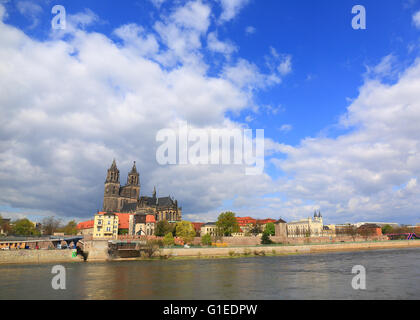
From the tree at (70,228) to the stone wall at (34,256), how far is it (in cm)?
7867

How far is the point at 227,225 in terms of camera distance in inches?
3839

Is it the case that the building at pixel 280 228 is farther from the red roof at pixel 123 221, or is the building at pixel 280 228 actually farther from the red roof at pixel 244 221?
the red roof at pixel 123 221

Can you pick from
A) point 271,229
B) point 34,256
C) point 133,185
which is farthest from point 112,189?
point 34,256

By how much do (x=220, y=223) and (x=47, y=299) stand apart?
78.5 meters

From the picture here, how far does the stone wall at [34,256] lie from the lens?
53.4 meters

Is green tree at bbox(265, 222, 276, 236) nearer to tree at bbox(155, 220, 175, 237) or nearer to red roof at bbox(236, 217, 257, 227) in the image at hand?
red roof at bbox(236, 217, 257, 227)

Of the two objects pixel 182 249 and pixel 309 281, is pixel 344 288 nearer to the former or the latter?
pixel 309 281

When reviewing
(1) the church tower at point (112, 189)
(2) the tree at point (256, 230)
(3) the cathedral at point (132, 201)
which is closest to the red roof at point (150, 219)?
(3) the cathedral at point (132, 201)

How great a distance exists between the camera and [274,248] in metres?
80.1

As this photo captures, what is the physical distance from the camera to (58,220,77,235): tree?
13307 centimetres

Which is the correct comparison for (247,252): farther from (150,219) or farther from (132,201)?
(132,201)

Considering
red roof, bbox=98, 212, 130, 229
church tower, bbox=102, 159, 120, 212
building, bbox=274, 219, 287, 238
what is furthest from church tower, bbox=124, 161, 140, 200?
building, bbox=274, 219, 287, 238
